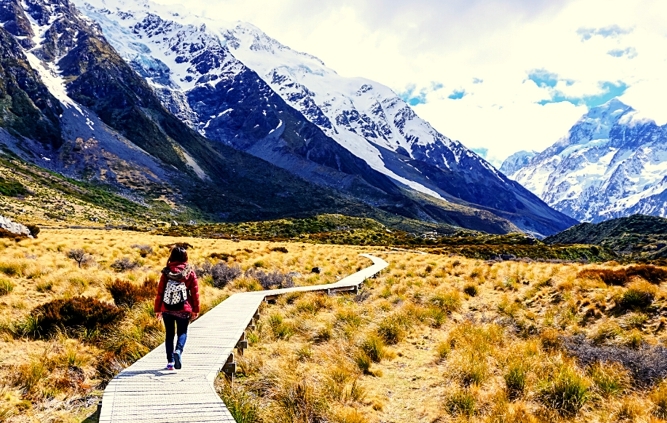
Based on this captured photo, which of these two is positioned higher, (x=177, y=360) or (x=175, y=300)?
(x=175, y=300)

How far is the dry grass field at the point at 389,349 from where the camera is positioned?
6.88 m

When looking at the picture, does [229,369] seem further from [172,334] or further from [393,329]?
[393,329]

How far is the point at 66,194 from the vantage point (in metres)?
119

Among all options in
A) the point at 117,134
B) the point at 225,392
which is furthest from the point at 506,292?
the point at 117,134

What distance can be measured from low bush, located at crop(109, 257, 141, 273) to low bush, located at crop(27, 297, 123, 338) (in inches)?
337

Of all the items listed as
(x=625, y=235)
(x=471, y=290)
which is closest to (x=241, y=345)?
(x=471, y=290)

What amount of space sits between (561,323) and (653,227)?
123926 millimetres

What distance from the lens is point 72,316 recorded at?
34.0ft

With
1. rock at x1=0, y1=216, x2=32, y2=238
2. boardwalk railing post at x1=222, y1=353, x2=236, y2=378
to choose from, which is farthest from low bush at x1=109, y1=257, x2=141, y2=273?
boardwalk railing post at x1=222, y1=353, x2=236, y2=378

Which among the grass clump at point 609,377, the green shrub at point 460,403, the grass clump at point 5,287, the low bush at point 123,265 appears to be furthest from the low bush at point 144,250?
the grass clump at point 609,377

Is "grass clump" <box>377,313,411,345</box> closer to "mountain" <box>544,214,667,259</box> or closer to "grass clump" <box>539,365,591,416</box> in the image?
"grass clump" <box>539,365,591,416</box>

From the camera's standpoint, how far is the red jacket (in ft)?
26.1

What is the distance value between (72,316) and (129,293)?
2621mm

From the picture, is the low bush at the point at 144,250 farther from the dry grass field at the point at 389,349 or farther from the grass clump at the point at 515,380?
the grass clump at the point at 515,380
